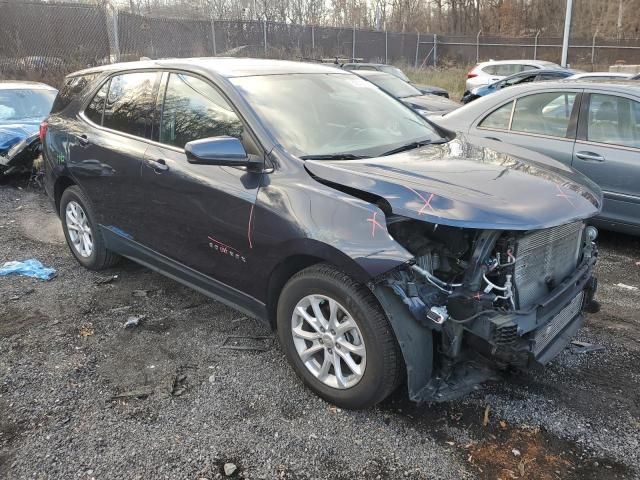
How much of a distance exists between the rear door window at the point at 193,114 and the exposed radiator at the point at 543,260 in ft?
5.60

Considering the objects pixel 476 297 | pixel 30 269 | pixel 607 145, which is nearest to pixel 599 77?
pixel 607 145

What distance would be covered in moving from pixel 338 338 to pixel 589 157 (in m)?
3.52

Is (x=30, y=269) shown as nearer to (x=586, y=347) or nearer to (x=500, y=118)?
(x=586, y=347)

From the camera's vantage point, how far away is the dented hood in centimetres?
248

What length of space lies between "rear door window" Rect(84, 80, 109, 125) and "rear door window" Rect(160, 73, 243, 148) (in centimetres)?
95

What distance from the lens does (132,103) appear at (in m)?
4.07

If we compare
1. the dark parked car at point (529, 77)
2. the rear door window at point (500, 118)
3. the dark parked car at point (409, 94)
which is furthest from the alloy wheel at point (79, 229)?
the dark parked car at point (529, 77)

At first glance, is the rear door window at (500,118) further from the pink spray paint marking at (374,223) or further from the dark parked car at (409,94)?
the dark parked car at (409,94)

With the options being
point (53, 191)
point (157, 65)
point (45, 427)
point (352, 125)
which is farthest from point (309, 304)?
point (53, 191)

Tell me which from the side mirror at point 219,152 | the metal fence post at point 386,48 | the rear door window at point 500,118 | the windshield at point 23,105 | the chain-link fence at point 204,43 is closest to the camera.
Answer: the side mirror at point 219,152

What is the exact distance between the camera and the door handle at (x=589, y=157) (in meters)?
4.99

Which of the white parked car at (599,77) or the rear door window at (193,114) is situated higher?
the white parked car at (599,77)

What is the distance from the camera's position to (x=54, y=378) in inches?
129

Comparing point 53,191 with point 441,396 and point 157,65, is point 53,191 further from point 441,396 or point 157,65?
point 441,396
